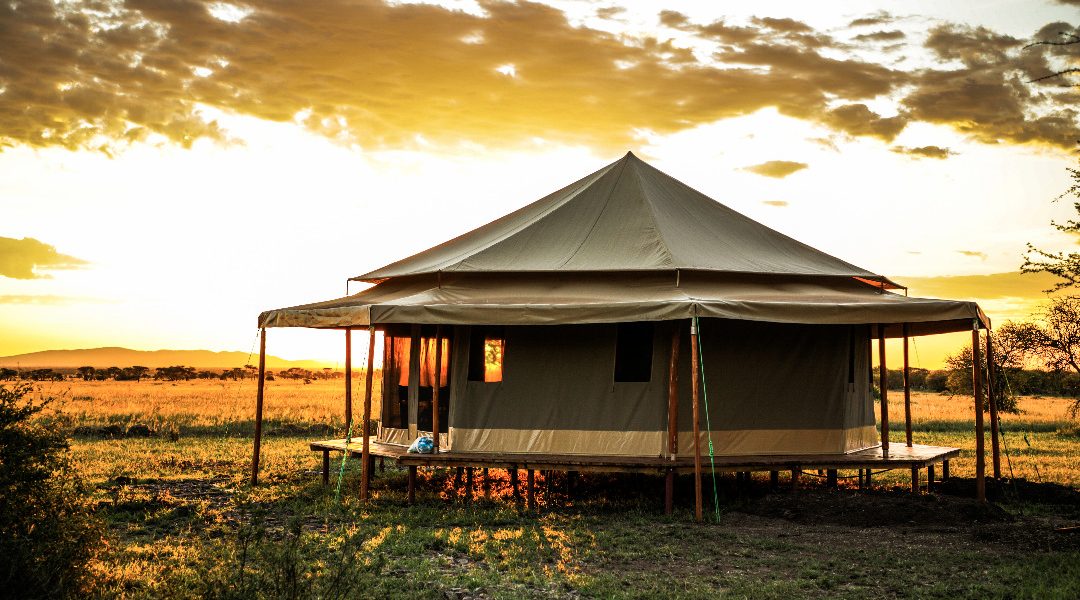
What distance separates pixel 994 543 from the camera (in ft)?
31.9

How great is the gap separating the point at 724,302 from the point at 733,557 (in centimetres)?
332

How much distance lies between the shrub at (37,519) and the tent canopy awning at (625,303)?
5.64m

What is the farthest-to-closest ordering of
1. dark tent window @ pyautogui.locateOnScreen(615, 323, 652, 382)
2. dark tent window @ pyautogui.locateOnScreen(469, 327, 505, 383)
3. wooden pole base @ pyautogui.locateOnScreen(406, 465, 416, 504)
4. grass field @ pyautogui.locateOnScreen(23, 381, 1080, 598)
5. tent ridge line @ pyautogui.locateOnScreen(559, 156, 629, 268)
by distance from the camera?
tent ridge line @ pyautogui.locateOnScreen(559, 156, 629, 268) < dark tent window @ pyautogui.locateOnScreen(469, 327, 505, 383) < dark tent window @ pyautogui.locateOnScreen(615, 323, 652, 382) < wooden pole base @ pyautogui.locateOnScreen(406, 465, 416, 504) < grass field @ pyautogui.locateOnScreen(23, 381, 1080, 598)

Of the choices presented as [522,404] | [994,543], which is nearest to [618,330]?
[522,404]

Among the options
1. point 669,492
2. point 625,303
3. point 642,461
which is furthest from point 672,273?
point 669,492

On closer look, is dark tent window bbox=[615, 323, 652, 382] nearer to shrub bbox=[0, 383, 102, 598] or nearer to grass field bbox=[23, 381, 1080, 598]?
grass field bbox=[23, 381, 1080, 598]

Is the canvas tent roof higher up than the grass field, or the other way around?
the canvas tent roof

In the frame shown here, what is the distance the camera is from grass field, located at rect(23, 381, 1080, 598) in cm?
769

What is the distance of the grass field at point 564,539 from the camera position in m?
7.69

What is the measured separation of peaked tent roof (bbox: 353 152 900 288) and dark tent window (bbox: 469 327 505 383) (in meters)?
1.03

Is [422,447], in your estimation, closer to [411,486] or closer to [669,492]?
[411,486]

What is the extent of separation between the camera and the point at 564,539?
32.7 ft

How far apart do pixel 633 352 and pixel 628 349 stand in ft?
0.26

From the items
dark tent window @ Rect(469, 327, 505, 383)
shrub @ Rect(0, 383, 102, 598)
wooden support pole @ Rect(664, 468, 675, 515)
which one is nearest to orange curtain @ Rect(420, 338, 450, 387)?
dark tent window @ Rect(469, 327, 505, 383)
